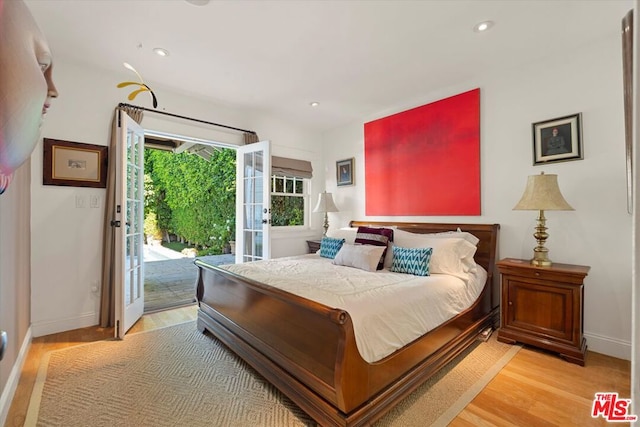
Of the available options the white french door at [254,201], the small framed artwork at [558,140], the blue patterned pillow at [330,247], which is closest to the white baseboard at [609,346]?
the small framed artwork at [558,140]

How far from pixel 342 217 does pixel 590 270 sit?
9.66 feet

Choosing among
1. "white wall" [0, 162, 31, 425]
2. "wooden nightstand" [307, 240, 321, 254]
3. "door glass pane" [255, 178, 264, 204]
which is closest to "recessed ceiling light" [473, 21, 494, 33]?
"door glass pane" [255, 178, 264, 204]

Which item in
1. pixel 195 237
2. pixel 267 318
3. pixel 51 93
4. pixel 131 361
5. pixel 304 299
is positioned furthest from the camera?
pixel 195 237

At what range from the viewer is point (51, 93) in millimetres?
974

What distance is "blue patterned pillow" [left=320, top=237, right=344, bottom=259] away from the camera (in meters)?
3.31

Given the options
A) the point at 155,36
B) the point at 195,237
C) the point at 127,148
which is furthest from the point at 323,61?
the point at 195,237

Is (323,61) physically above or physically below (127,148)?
above

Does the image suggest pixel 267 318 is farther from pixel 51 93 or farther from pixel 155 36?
pixel 155 36

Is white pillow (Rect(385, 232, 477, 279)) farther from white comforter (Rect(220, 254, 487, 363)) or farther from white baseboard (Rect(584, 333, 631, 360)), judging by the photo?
white baseboard (Rect(584, 333, 631, 360))

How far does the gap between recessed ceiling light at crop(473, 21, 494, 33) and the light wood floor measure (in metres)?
2.63

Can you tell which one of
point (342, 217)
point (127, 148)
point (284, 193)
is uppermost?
point (127, 148)

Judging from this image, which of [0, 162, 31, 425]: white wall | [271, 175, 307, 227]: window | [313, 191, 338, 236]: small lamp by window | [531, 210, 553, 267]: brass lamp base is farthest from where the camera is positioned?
[271, 175, 307, 227]: window

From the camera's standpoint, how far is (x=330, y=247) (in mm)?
3361

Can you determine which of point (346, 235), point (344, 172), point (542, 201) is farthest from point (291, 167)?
point (542, 201)
